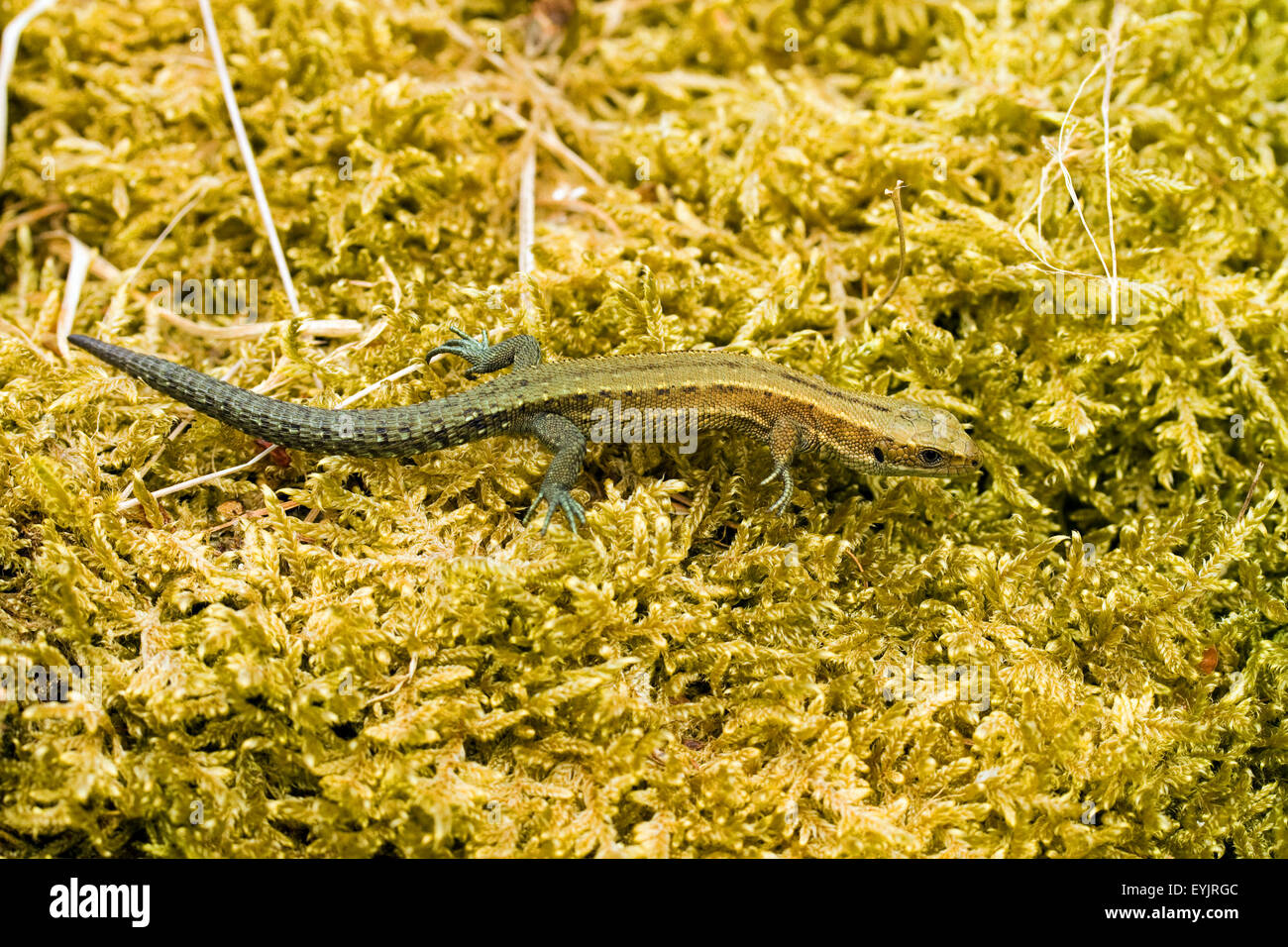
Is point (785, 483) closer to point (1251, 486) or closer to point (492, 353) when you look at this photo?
point (492, 353)

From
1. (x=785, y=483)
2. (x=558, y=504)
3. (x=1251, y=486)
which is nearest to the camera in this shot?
(x=558, y=504)

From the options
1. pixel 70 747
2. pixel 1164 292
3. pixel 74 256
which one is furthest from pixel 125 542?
pixel 1164 292

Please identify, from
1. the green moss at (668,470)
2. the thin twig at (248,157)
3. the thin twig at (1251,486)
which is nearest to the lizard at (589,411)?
the green moss at (668,470)

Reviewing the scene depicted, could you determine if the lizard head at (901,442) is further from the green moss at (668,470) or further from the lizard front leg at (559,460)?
the lizard front leg at (559,460)

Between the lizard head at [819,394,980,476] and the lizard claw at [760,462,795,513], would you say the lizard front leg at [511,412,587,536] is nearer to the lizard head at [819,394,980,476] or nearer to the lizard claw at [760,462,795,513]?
the lizard claw at [760,462,795,513]

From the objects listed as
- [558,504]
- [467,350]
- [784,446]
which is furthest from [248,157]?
[784,446]

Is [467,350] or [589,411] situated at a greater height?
[467,350]

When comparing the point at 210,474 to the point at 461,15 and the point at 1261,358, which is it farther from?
the point at 1261,358
